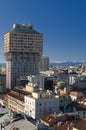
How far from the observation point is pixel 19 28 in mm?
161000

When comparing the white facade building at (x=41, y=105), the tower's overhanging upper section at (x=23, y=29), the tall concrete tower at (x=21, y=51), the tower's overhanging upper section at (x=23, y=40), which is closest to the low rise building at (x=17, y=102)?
the white facade building at (x=41, y=105)

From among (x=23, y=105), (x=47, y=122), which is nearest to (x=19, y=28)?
(x=23, y=105)

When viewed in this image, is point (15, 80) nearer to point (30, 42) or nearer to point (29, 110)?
point (30, 42)

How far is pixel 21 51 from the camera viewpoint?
6230 inches

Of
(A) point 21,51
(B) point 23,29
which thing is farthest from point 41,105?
(B) point 23,29

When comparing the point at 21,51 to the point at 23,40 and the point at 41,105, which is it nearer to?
the point at 23,40

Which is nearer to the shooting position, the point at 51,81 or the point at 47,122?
the point at 47,122

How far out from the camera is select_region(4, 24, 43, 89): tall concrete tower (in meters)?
158

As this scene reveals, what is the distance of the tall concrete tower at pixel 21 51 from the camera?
15768cm

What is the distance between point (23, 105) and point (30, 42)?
7160 cm

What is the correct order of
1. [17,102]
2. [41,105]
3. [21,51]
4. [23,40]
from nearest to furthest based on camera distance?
[41,105], [17,102], [21,51], [23,40]

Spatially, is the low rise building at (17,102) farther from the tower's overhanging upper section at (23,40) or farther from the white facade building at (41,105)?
the tower's overhanging upper section at (23,40)

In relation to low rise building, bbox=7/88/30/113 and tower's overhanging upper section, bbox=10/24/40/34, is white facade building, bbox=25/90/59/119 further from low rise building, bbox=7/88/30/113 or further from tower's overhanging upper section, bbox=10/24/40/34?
tower's overhanging upper section, bbox=10/24/40/34

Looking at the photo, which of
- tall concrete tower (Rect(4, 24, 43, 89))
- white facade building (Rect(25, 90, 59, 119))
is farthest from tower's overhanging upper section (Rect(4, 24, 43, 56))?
white facade building (Rect(25, 90, 59, 119))
